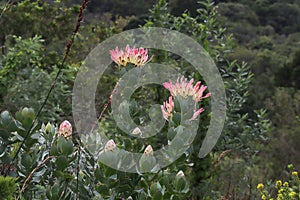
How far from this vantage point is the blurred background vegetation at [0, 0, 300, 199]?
397 centimetres

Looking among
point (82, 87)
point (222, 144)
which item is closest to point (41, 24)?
point (82, 87)

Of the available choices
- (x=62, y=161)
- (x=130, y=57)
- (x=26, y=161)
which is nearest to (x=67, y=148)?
(x=62, y=161)

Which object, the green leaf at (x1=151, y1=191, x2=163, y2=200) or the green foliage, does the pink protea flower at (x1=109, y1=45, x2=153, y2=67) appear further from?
the green foliage

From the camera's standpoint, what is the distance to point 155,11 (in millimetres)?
3988

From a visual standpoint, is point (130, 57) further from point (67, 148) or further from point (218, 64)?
point (218, 64)

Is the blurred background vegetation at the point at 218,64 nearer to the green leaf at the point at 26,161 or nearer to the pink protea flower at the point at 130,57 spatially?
the pink protea flower at the point at 130,57

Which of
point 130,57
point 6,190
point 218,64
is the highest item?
point 130,57

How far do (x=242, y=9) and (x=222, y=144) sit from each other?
891 inches

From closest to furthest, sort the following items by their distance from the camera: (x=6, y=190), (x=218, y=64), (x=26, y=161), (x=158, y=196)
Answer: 1. (x=6, y=190)
2. (x=158, y=196)
3. (x=26, y=161)
4. (x=218, y=64)

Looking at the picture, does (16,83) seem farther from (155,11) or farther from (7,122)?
(7,122)

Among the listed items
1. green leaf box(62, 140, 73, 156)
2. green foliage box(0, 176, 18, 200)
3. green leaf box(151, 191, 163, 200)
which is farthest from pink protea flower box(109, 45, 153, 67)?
green foliage box(0, 176, 18, 200)

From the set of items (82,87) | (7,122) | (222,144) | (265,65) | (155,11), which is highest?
(155,11)

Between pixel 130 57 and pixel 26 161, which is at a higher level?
pixel 130 57

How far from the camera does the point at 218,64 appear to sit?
14.8 feet
